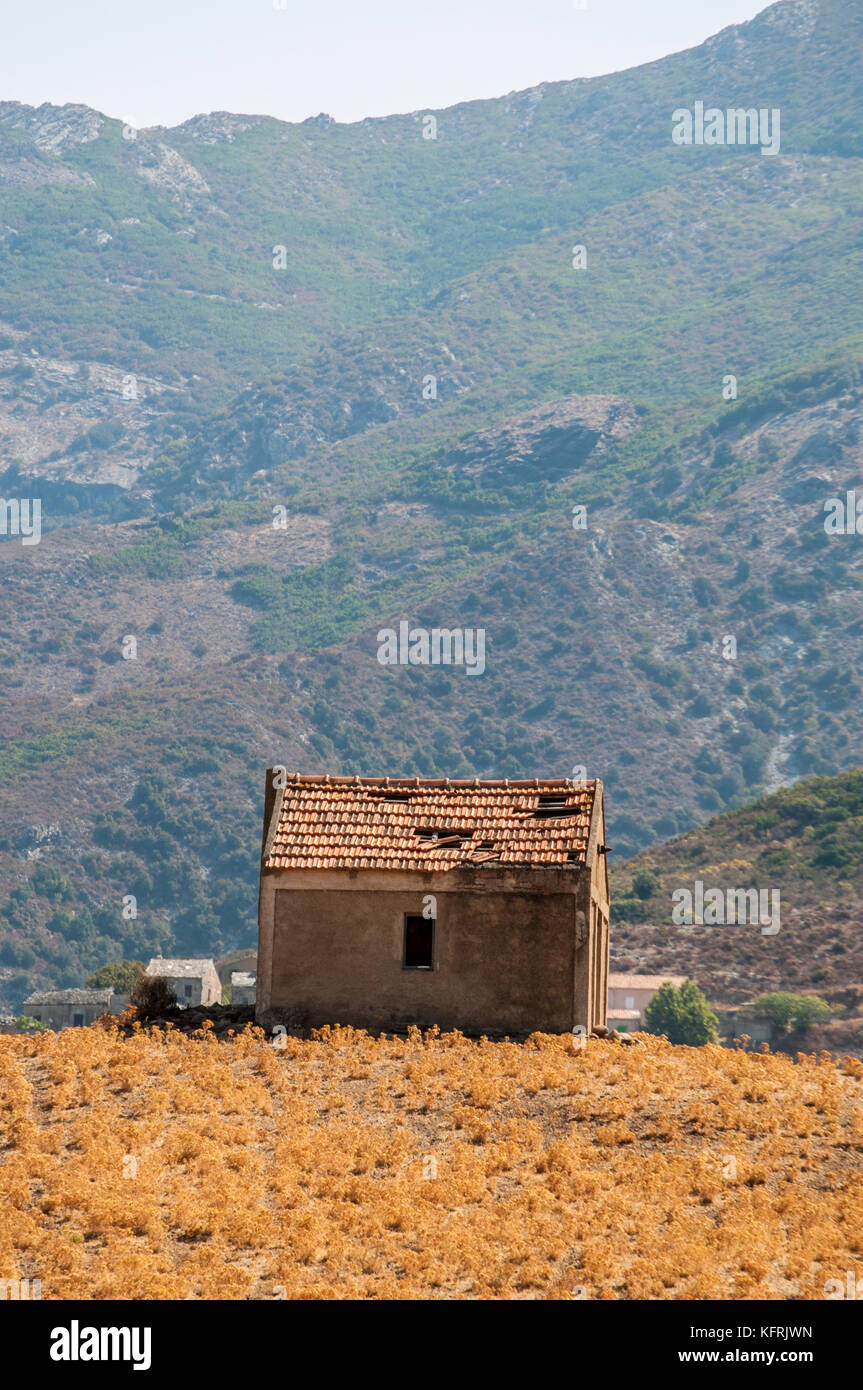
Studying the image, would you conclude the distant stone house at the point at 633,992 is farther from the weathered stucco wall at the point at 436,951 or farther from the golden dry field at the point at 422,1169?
the golden dry field at the point at 422,1169

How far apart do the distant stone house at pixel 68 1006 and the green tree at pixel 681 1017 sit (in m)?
39.0

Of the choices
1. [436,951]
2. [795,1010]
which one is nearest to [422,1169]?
[436,951]

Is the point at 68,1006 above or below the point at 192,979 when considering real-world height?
below

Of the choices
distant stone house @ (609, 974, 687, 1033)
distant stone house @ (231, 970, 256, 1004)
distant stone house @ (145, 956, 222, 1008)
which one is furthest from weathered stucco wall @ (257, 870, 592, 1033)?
distant stone house @ (231, 970, 256, 1004)

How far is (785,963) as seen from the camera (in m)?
134

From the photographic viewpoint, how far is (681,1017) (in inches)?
4724

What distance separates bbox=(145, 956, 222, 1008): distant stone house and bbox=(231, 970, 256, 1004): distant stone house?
114 cm

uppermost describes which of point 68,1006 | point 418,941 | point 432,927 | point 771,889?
point 771,889

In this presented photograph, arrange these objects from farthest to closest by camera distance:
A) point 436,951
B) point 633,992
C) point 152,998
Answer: point 633,992, point 152,998, point 436,951

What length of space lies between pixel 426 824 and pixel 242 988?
10213 centimetres

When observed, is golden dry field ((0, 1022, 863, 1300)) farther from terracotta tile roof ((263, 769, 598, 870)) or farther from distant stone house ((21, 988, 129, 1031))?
distant stone house ((21, 988, 129, 1031))

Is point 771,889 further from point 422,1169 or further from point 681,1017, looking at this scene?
point 422,1169

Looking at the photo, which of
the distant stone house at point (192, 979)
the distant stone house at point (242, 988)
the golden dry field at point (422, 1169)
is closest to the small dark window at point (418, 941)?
the golden dry field at point (422, 1169)
